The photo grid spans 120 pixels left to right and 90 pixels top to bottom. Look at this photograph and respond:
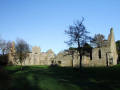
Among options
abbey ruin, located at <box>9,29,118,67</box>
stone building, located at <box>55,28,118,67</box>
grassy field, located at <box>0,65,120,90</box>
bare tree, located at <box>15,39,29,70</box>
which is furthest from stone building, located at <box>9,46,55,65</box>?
grassy field, located at <box>0,65,120,90</box>

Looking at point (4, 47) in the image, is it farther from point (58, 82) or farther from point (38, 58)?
point (58, 82)

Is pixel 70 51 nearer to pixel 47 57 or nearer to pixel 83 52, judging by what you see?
pixel 83 52

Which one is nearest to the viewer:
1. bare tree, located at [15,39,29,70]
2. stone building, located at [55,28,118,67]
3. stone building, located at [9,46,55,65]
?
stone building, located at [55,28,118,67]

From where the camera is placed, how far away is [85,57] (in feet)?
140

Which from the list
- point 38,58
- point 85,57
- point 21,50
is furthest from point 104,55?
point 38,58

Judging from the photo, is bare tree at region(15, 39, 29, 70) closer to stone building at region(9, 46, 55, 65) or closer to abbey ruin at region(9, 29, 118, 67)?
abbey ruin at region(9, 29, 118, 67)

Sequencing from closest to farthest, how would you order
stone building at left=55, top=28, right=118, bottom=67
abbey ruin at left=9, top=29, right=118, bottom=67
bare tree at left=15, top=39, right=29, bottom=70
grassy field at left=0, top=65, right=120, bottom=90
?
grassy field at left=0, top=65, right=120, bottom=90 < stone building at left=55, top=28, right=118, bottom=67 < abbey ruin at left=9, top=29, right=118, bottom=67 < bare tree at left=15, top=39, right=29, bottom=70

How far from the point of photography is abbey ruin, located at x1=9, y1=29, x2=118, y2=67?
37.3 m

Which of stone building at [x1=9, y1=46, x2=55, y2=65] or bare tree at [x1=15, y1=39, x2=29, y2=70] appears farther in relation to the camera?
stone building at [x1=9, y1=46, x2=55, y2=65]

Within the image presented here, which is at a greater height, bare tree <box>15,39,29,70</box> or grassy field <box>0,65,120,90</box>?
bare tree <box>15,39,29,70</box>

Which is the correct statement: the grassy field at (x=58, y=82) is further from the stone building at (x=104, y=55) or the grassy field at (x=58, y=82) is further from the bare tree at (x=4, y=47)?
the bare tree at (x=4, y=47)

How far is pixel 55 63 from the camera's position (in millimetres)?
54062

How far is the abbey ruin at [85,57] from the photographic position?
37312 millimetres

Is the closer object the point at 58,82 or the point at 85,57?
the point at 58,82
